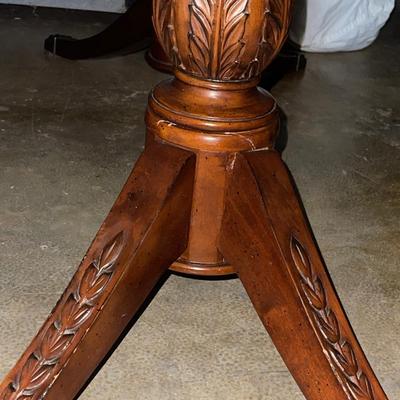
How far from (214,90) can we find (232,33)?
0.08m

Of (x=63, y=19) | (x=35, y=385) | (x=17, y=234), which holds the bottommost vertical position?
(x=63, y=19)

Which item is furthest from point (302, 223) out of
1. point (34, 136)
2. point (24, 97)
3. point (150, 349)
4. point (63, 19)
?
point (63, 19)

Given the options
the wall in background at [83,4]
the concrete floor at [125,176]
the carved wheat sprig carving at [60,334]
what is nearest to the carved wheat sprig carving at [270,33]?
the carved wheat sprig carving at [60,334]

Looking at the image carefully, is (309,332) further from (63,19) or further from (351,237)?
(63,19)

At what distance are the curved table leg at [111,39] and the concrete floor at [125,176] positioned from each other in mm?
32

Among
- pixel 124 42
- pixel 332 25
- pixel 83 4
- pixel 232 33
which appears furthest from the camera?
pixel 83 4

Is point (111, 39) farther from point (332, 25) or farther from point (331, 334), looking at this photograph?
point (331, 334)

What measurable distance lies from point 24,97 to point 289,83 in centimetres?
68

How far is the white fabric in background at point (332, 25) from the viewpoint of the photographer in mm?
2453

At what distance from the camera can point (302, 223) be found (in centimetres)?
98

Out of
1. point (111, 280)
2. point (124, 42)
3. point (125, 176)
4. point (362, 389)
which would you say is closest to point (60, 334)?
point (111, 280)

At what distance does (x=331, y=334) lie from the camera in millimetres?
938

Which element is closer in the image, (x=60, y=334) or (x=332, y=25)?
(x=60, y=334)

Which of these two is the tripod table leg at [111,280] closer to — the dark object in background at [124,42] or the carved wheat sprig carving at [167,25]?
the carved wheat sprig carving at [167,25]
